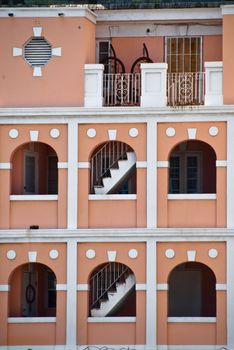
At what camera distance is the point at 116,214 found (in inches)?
2340

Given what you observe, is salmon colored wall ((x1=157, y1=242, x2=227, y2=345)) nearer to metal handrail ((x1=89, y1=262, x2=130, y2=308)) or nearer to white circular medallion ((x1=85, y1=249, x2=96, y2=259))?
metal handrail ((x1=89, y1=262, x2=130, y2=308))

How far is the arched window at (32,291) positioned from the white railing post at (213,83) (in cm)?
823

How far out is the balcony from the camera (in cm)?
5928

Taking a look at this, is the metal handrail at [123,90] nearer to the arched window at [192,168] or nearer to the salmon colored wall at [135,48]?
the salmon colored wall at [135,48]

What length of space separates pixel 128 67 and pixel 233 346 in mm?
10247

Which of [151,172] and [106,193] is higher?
[151,172]

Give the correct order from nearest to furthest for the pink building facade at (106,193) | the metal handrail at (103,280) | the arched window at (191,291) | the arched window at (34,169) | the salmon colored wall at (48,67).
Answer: the pink building facade at (106,193) < the salmon colored wall at (48,67) < the metal handrail at (103,280) < the arched window at (34,169) < the arched window at (191,291)

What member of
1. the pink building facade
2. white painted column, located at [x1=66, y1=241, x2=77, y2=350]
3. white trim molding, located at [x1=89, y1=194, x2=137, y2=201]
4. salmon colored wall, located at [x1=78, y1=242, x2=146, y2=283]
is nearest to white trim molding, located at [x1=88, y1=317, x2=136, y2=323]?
the pink building facade

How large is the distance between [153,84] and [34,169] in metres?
5.43

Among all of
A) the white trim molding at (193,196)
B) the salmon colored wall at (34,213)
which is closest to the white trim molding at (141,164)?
the white trim molding at (193,196)

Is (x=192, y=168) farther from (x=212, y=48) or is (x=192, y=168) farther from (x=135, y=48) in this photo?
(x=135, y=48)

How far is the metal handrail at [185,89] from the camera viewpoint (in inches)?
2339

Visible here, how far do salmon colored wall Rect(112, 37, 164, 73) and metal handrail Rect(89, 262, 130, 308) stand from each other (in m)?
6.70

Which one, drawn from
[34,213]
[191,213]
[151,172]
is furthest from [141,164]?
[34,213]
